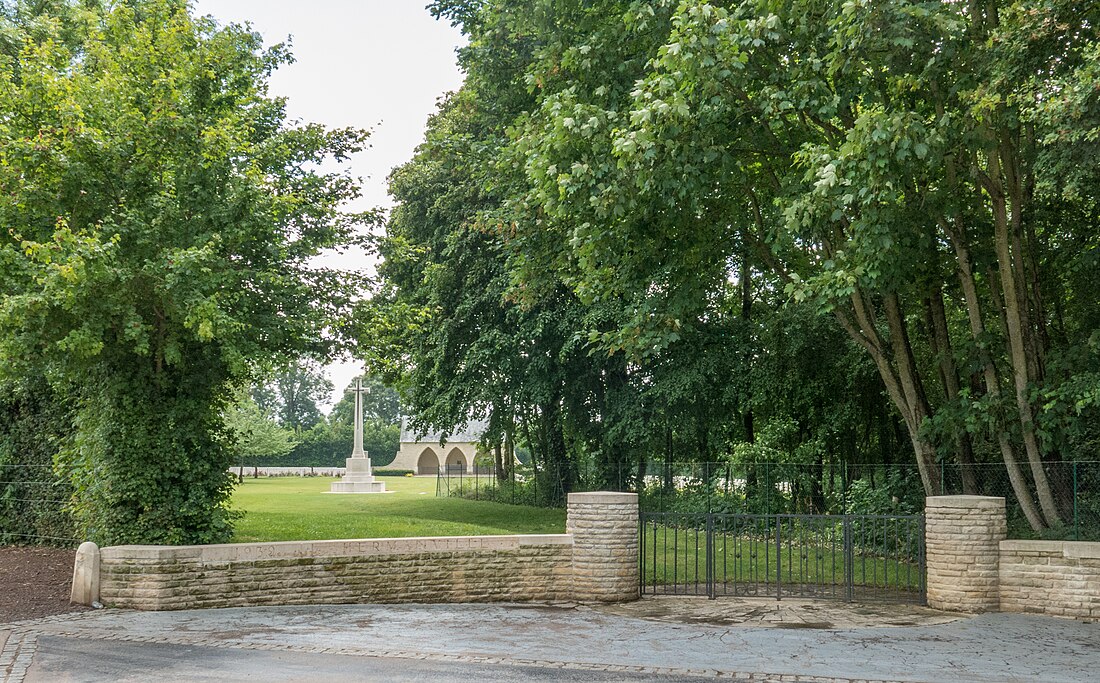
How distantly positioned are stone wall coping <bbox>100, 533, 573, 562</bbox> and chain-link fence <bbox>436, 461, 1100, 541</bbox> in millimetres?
3859

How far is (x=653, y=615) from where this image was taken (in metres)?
12.1

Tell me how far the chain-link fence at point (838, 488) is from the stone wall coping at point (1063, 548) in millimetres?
1954

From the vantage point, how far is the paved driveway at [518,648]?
870cm

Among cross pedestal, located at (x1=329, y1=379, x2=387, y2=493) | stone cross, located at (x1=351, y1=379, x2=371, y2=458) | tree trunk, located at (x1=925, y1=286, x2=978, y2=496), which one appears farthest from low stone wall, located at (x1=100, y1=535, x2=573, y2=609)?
stone cross, located at (x1=351, y1=379, x2=371, y2=458)

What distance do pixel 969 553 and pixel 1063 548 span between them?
3.78ft

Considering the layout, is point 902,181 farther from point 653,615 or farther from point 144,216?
point 144,216

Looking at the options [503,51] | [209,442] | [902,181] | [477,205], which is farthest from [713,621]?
[477,205]

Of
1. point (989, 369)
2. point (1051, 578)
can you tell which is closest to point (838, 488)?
point (989, 369)

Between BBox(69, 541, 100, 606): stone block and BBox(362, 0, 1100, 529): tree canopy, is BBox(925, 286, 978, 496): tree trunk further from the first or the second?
BBox(69, 541, 100, 606): stone block

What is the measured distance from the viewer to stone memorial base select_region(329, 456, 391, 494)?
45188 mm

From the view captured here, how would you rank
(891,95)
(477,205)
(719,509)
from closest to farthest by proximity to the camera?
(891,95), (719,509), (477,205)

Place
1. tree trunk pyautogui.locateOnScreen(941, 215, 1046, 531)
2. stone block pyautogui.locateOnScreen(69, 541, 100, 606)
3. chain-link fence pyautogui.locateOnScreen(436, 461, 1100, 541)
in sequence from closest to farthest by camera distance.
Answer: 1. stone block pyautogui.locateOnScreen(69, 541, 100, 606)
2. chain-link fence pyautogui.locateOnScreen(436, 461, 1100, 541)
3. tree trunk pyautogui.locateOnScreen(941, 215, 1046, 531)

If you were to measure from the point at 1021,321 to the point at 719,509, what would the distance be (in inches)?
343

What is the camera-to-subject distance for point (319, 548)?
41.6 ft
